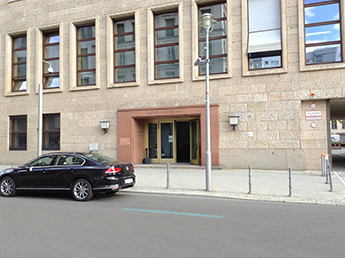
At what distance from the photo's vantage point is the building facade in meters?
14.6

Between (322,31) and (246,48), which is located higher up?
(322,31)

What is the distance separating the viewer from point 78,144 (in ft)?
Answer: 60.2

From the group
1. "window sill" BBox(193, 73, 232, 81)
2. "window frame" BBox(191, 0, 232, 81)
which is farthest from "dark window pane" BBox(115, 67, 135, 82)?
"window sill" BBox(193, 73, 232, 81)

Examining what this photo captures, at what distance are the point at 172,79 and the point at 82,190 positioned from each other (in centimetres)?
954

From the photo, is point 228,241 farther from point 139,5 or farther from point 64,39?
point 64,39

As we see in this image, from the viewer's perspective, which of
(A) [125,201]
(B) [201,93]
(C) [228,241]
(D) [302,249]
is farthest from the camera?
(B) [201,93]

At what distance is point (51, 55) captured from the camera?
19.9 metres

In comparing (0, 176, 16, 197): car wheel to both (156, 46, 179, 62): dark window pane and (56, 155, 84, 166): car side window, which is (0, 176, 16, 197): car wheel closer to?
(56, 155, 84, 166): car side window

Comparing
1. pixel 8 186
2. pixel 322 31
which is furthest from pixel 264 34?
pixel 8 186

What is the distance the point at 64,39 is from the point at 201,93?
31.9ft

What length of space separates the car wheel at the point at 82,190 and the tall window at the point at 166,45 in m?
9.85

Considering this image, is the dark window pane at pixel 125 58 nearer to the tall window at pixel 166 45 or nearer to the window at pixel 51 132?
the tall window at pixel 166 45

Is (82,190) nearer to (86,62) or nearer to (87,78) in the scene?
(87,78)

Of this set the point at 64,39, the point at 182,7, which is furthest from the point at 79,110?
the point at 182,7
